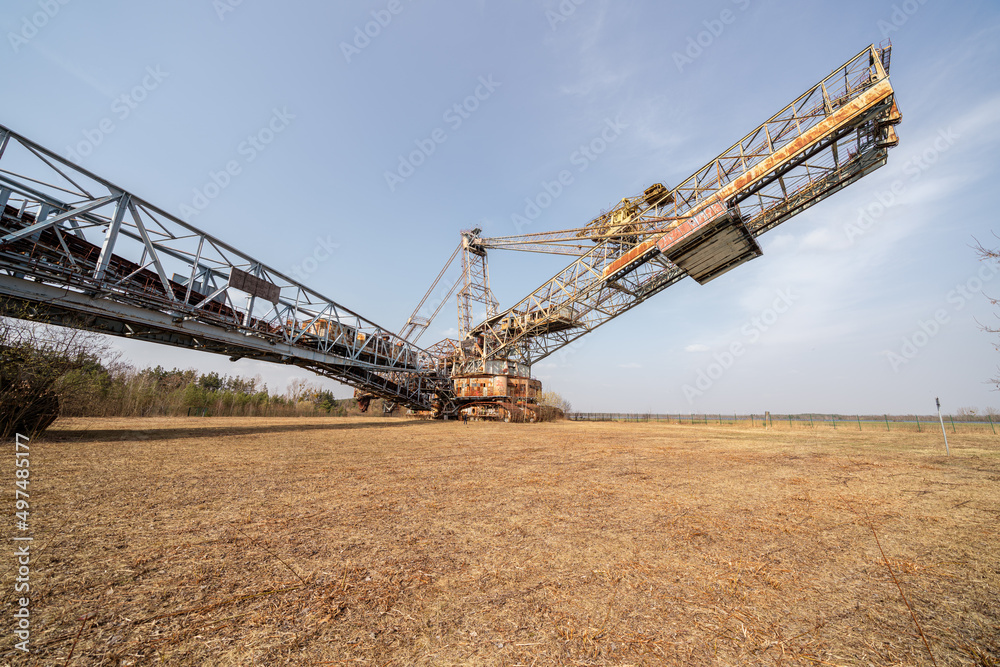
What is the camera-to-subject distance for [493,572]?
95.9 inches

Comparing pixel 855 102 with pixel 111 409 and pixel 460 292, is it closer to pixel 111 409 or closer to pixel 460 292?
pixel 460 292

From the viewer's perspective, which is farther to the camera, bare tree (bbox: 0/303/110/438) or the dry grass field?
bare tree (bbox: 0/303/110/438)

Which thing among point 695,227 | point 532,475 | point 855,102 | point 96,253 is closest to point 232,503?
point 532,475

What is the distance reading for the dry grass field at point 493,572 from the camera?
169 centimetres

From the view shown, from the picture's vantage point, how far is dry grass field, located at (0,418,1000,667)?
1.69 m

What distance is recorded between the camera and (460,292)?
3123 centimetres
